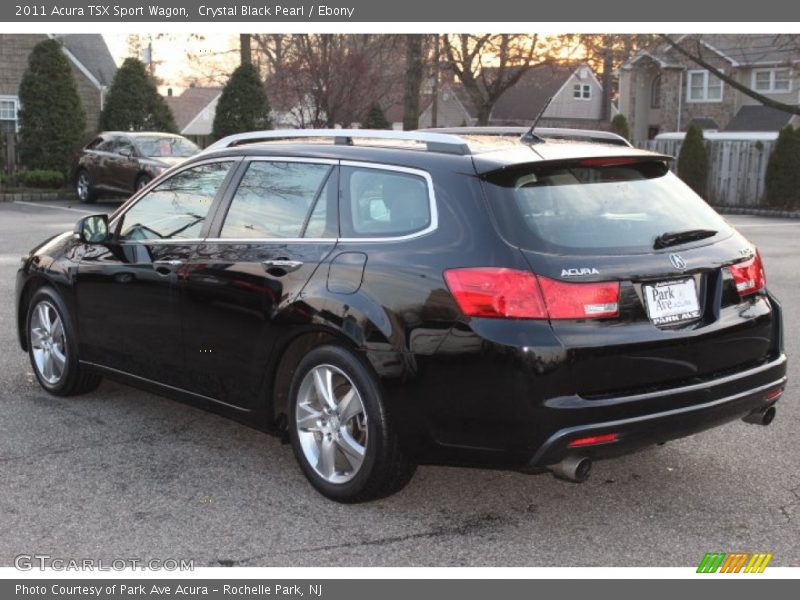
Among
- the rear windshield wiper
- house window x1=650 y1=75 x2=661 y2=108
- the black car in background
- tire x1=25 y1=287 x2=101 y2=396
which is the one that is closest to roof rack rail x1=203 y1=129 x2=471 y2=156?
the rear windshield wiper

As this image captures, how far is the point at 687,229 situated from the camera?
15.0 ft

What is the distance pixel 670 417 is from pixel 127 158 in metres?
19.8

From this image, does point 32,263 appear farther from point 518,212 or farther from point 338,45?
point 338,45

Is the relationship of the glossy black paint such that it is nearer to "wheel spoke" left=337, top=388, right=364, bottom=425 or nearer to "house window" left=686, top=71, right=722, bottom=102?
"wheel spoke" left=337, top=388, right=364, bottom=425

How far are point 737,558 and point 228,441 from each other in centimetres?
279

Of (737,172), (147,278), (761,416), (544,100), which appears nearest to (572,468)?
(761,416)

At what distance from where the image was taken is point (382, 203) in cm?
461

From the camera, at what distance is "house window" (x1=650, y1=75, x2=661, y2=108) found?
2039 inches

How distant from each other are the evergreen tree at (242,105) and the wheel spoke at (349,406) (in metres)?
24.7

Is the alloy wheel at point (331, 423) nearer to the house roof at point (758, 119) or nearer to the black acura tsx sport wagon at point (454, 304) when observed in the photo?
the black acura tsx sport wagon at point (454, 304)

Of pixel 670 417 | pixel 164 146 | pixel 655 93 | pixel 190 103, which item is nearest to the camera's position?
pixel 670 417

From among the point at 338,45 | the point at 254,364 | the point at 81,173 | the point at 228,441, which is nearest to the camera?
the point at 254,364

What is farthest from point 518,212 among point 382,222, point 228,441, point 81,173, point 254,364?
point 81,173

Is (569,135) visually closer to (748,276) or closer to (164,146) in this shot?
(748,276)
